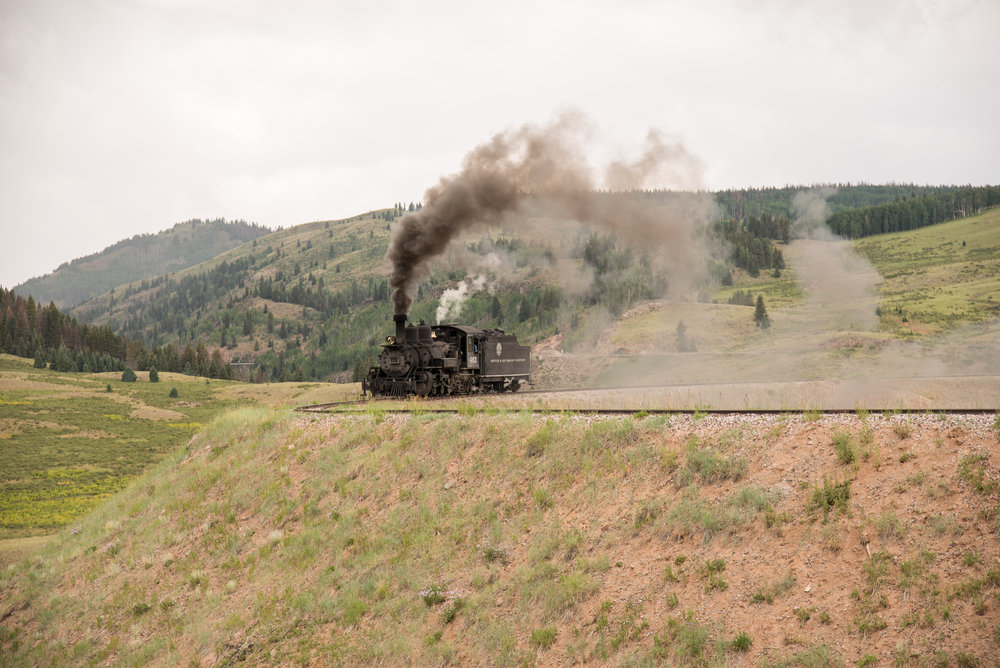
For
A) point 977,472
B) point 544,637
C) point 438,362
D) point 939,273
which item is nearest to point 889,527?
point 977,472

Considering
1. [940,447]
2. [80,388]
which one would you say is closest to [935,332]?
[940,447]

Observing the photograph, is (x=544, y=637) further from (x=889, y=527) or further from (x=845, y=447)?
(x=845, y=447)

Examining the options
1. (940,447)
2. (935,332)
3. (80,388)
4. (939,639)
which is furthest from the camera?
(80,388)

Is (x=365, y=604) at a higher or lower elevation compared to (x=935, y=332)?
lower

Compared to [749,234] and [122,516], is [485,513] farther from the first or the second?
[749,234]

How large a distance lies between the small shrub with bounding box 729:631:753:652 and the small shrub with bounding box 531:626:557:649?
9.24 feet

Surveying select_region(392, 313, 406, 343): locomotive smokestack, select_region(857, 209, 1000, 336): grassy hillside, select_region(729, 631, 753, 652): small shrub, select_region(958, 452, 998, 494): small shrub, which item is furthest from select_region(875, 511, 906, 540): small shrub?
select_region(857, 209, 1000, 336): grassy hillside

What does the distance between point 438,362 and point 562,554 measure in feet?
60.5

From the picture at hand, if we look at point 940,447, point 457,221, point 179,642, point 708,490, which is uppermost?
point 457,221

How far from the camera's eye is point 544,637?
410 inches

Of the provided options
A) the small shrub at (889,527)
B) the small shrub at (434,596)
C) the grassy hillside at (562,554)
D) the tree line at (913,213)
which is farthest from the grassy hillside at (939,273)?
the small shrub at (434,596)

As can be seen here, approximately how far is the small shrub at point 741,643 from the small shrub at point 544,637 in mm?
2817

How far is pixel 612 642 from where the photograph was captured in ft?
32.0

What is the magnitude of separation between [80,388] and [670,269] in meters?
84.7
